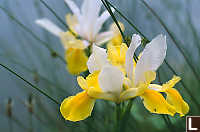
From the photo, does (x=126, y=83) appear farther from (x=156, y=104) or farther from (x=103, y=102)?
(x=103, y=102)

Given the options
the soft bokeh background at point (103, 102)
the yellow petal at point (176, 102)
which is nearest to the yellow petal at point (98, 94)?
the yellow petal at point (176, 102)

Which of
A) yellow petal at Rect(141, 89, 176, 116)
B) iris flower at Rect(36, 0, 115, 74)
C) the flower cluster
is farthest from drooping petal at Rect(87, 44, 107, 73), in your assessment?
iris flower at Rect(36, 0, 115, 74)

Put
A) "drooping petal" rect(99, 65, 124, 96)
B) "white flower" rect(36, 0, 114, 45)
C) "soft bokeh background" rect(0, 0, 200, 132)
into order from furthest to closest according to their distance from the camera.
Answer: "soft bokeh background" rect(0, 0, 200, 132) → "white flower" rect(36, 0, 114, 45) → "drooping petal" rect(99, 65, 124, 96)

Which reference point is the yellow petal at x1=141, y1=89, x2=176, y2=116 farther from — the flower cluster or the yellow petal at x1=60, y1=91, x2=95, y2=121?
the yellow petal at x1=60, y1=91, x2=95, y2=121

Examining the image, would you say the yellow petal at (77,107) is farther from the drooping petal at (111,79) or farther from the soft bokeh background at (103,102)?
the soft bokeh background at (103,102)

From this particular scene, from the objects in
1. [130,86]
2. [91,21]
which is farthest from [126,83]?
[91,21]
